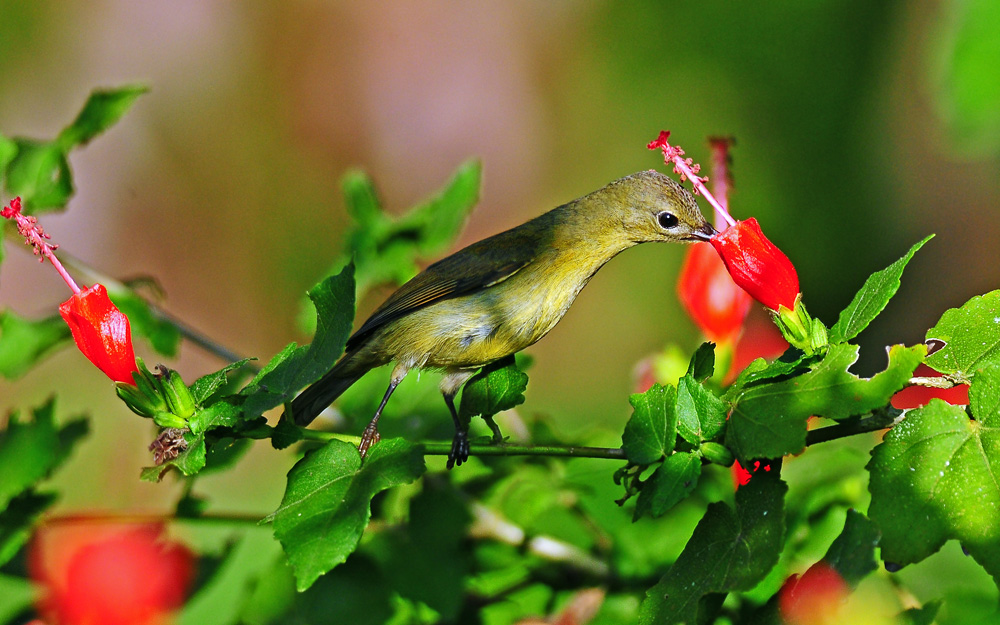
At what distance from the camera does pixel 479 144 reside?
6605 millimetres

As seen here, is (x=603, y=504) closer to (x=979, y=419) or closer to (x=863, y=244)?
(x=979, y=419)

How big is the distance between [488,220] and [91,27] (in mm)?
3369

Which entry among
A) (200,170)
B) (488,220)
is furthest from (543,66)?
(200,170)

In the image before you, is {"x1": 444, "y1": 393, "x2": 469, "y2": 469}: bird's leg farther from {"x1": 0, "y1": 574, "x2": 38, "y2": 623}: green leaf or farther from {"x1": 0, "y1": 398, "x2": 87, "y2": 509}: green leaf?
{"x1": 0, "y1": 574, "x2": 38, "y2": 623}: green leaf

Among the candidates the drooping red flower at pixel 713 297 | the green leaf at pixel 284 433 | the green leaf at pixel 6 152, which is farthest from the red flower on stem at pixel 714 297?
the green leaf at pixel 6 152

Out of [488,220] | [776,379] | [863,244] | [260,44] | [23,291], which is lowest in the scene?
[863,244]

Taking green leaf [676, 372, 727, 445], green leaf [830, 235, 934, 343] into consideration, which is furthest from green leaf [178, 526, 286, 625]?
green leaf [830, 235, 934, 343]

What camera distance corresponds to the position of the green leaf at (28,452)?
183 cm

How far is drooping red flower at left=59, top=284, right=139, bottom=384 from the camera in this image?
1.39 metres

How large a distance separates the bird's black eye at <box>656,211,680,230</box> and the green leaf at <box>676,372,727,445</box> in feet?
2.92

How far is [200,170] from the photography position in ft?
20.7

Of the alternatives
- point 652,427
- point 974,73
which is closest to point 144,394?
point 652,427

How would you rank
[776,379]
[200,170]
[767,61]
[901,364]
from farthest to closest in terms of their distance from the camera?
[200,170], [767,61], [776,379], [901,364]

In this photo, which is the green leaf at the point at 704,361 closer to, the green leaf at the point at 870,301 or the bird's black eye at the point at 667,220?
the green leaf at the point at 870,301
